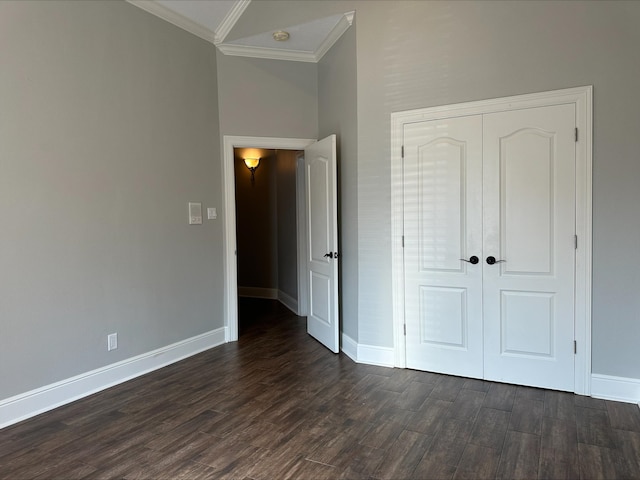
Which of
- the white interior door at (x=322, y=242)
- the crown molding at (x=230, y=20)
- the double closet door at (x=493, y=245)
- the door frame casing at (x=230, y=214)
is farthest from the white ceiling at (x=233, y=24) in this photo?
Answer: the double closet door at (x=493, y=245)

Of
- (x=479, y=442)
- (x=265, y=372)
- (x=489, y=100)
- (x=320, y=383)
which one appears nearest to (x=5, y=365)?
(x=265, y=372)

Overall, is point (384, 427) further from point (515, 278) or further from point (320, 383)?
point (515, 278)

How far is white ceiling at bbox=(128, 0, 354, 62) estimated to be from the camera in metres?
3.64

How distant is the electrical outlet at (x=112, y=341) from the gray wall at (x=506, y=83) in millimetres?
2065

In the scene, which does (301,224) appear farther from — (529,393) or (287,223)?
(529,393)

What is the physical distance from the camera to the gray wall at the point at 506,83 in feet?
9.15

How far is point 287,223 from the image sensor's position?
19.7ft

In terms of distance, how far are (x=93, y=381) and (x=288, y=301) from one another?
3.20 m

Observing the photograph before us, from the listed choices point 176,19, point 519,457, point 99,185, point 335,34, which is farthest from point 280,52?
point 519,457

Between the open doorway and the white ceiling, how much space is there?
1.66 m

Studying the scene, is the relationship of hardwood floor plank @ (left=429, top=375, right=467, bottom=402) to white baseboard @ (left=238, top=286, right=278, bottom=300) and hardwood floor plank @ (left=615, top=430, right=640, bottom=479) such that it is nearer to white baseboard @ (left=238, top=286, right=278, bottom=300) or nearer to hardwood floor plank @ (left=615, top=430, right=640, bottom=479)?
hardwood floor plank @ (left=615, top=430, right=640, bottom=479)

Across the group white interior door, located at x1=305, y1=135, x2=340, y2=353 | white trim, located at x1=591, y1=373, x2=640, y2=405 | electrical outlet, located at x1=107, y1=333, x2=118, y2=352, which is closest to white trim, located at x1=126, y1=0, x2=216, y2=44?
white interior door, located at x1=305, y1=135, x2=340, y2=353

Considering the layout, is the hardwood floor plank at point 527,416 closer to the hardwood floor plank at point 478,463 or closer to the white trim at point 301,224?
the hardwood floor plank at point 478,463

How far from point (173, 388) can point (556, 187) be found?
3.26 m
